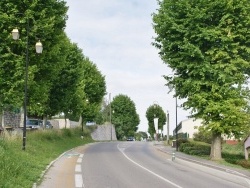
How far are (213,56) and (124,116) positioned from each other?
8285 cm

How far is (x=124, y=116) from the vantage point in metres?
110

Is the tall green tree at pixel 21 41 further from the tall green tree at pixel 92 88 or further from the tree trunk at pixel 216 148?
the tall green tree at pixel 92 88

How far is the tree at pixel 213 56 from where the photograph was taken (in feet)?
87.9

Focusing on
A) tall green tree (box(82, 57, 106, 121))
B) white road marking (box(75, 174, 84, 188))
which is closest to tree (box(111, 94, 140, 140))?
tall green tree (box(82, 57, 106, 121))

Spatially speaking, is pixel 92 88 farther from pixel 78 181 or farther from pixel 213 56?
pixel 78 181

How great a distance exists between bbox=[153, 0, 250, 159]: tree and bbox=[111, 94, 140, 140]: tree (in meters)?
76.1

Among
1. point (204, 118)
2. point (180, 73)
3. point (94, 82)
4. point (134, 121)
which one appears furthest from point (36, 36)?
point (134, 121)

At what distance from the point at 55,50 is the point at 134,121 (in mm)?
86047

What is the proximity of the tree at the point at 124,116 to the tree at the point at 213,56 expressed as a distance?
250 ft

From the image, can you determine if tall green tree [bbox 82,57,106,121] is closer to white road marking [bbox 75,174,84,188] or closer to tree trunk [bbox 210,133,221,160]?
tree trunk [bbox 210,133,221,160]

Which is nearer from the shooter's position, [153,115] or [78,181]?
[78,181]

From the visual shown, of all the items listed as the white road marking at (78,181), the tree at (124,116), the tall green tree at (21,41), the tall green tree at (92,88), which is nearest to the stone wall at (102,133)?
the tall green tree at (92,88)

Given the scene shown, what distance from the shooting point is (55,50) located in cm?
2778

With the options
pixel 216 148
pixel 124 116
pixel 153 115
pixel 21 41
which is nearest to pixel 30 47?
pixel 21 41
